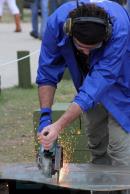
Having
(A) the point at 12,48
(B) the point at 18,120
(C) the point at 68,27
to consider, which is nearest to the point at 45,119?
(C) the point at 68,27

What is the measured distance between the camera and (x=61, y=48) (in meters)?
4.02

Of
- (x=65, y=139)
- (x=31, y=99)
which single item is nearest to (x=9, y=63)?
(x=31, y=99)

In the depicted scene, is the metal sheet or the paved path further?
the paved path

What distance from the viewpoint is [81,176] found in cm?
377

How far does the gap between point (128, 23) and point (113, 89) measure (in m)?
0.40

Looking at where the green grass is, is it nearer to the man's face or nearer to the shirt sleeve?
the shirt sleeve

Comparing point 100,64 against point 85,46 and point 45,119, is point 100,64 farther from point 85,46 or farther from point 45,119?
point 45,119

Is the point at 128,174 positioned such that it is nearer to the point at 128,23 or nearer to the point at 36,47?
the point at 128,23

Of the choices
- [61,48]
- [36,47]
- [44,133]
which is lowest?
[36,47]

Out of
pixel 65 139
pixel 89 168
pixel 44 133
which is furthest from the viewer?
pixel 65 139

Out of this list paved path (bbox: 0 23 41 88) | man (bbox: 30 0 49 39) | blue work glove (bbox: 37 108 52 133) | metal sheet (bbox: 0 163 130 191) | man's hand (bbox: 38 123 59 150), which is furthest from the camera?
man (bbox: 30 0 49 39)

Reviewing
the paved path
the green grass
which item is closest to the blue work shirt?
the green grass

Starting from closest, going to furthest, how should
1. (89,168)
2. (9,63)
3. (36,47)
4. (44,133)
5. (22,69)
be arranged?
(44,133), (89,168), (22,69), (9,63), (36,47)

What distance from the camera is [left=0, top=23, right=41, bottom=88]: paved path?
34.3 ft
